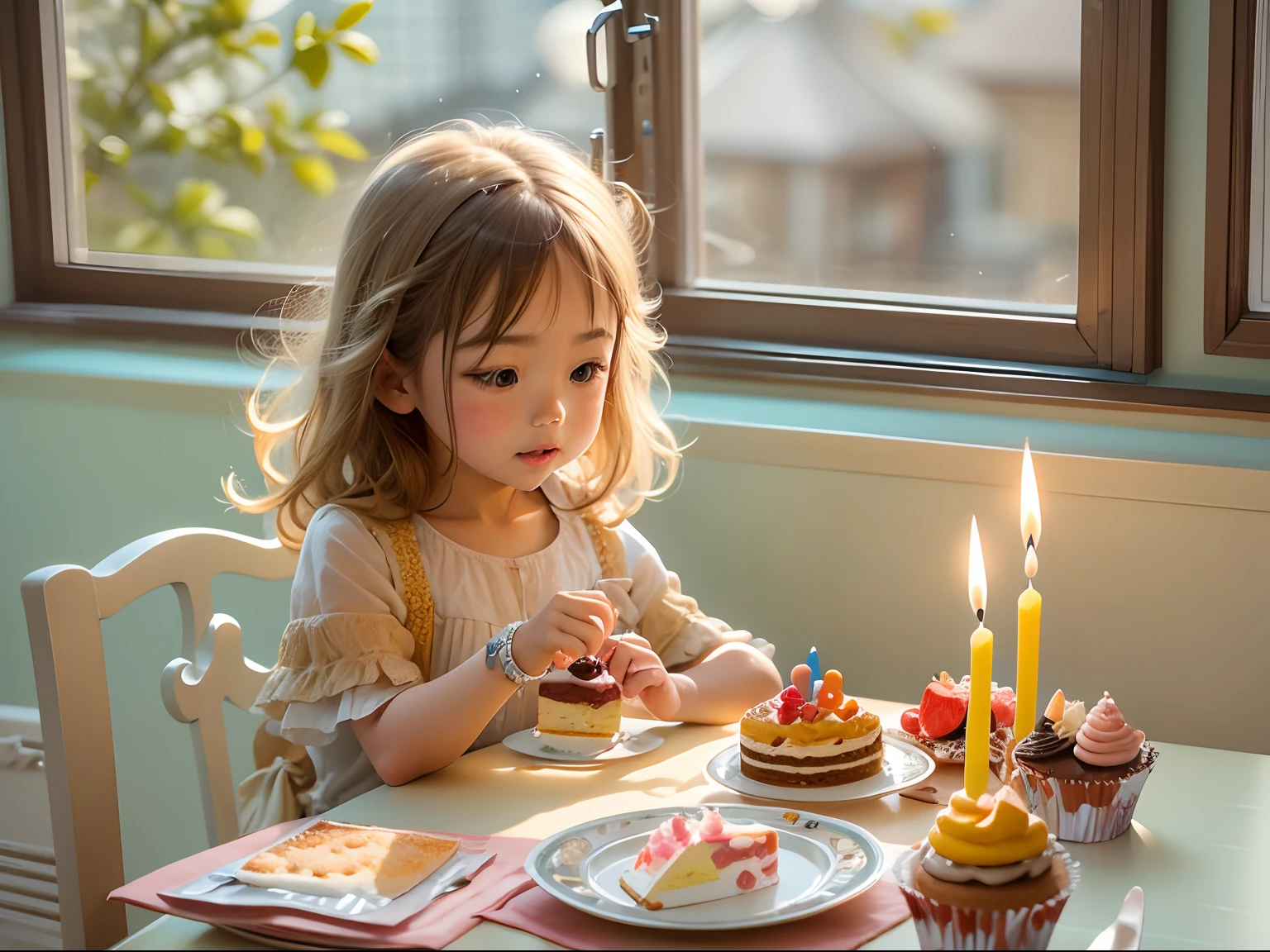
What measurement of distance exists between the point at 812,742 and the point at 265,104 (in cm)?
154

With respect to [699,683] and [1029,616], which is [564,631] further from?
[1029,616]

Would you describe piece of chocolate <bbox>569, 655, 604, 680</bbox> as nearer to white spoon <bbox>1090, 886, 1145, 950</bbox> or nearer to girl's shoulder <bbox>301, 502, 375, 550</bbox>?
girl's shoulder <bbox>301, 502, 375, 550</bbox>

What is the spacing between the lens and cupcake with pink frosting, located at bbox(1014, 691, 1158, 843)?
39.3 inches

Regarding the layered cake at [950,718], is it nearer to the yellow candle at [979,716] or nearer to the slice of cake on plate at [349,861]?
the yellow candle at [979,716]

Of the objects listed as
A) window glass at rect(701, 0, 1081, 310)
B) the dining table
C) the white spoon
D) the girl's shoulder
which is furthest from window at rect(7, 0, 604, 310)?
the white spoon

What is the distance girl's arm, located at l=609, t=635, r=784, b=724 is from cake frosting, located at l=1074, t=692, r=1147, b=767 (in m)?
0.40

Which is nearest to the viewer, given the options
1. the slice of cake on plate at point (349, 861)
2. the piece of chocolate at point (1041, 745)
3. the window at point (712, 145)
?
the slice of cake on plate at point (349, 861)

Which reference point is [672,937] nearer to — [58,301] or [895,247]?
[895,247]

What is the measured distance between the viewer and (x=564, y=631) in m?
1.15

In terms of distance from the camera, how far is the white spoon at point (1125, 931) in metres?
0.81

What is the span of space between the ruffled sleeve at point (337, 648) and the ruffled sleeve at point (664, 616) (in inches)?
10.4

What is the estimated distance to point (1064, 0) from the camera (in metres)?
1.57

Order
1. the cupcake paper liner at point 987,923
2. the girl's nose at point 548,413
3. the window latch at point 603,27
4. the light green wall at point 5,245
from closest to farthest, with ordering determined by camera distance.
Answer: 1. the cupcake paper liner at point 987,923
2. the girl's nose at point 548,413
3. the window latch at point 603,27
4. the light green wall at point 5,245

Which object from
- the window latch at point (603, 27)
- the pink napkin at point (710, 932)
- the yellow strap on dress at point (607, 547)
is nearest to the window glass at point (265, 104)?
the window latch at point (603, 27)
